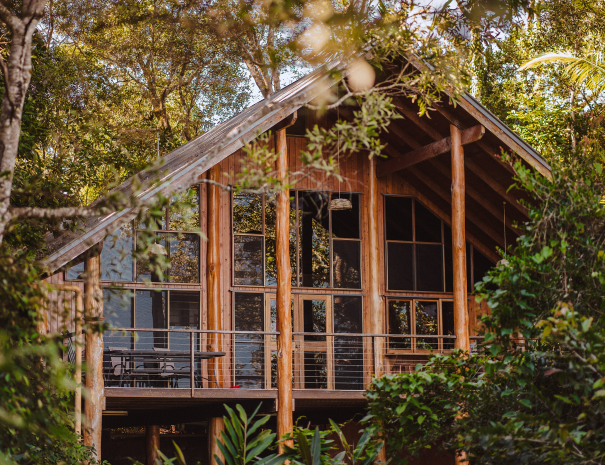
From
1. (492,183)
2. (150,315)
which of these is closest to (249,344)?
(150,315)

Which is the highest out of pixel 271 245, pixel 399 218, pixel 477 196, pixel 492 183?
pixel 492 183

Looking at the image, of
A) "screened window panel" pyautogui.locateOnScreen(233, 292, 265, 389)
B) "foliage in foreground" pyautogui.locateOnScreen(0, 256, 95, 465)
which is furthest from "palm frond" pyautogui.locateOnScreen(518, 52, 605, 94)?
"foliage in foreground" pyautogui.locateOnScreen(0, 256, 95, 465)

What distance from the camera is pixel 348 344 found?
42.4ft

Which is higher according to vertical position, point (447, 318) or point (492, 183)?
point (492, 183)

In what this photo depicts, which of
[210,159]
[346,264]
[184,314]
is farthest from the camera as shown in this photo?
[346,264]

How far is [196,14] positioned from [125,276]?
10.6m

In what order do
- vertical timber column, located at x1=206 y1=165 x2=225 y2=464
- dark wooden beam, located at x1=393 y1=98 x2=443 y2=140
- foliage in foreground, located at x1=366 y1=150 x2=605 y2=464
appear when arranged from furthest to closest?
dark wooden beam, located at x1=393 y1=98 x2=443 y2=140
vertical timber column, located at x1=206 y1=165 x2=225 y2=464
foliage in foreground, located at x1=366 y1=150 x2=605 y2=464

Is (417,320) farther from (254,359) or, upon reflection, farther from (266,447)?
(266,447)

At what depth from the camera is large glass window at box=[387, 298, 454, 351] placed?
527 inches

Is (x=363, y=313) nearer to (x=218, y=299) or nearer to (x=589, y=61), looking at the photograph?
(x=218, y=299)

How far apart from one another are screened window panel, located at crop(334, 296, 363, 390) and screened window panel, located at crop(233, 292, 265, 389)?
4.63 ft

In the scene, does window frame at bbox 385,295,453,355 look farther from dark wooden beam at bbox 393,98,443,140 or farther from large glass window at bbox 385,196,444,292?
dark wooden beam at bbox 393,98,443,140

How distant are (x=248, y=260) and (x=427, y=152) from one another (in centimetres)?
372

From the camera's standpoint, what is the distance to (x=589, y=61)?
49.6ft
